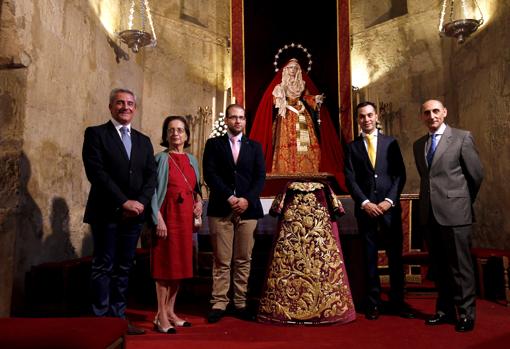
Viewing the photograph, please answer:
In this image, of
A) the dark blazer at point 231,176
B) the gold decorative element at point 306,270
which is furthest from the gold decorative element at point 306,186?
the dark blazer at point 231,176

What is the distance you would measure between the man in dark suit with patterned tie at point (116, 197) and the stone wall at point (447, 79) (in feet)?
13.5

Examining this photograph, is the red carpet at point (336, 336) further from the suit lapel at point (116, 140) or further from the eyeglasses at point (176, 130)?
the eyeglasses at point (176, 130)

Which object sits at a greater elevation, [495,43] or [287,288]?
[495,43]

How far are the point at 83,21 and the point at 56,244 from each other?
2370 millimetres

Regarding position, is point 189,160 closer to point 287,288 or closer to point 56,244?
point 287,288

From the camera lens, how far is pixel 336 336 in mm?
2898

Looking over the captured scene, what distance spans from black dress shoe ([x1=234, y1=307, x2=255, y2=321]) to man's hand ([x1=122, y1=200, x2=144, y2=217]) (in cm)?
117

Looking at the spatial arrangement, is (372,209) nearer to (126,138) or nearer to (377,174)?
(377,174)

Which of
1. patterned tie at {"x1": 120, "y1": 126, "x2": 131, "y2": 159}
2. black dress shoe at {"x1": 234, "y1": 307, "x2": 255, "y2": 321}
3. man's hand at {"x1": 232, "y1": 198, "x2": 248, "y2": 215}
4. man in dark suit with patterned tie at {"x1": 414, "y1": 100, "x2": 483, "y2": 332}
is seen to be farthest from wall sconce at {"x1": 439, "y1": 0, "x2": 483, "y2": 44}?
patterned tie at {"x1": 120, "y1": 126, "x2": 131, "y2": 159}

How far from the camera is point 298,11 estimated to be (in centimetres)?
766

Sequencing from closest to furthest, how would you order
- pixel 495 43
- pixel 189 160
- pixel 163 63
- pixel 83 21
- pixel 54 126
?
pixel 189 160 < pixel 54 126 < pixel 83 21 < pixel 495 43 < pixel 163 63

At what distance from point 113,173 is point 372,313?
2118 millimetres

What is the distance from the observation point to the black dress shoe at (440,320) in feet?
10.6

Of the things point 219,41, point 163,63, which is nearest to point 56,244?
point 163,63
